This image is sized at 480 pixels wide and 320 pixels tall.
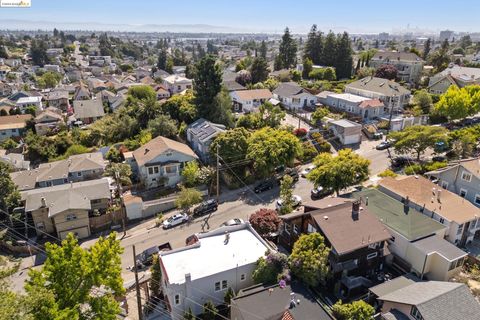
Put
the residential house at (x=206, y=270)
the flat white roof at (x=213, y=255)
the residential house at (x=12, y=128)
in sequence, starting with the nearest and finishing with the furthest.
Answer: the residential house at (x=206, y=270), the flat white roof at (x=213, y=255), the residential house at (x=12, y=128)

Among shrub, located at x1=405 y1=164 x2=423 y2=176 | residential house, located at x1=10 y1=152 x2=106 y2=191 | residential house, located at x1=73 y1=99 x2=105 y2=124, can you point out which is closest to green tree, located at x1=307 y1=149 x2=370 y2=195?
shrub, located at x1=405 y1=164 x2=423 y2=176

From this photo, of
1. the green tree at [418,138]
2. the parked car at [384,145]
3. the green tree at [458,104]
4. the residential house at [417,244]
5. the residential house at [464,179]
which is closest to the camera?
the residential house at [417,244]

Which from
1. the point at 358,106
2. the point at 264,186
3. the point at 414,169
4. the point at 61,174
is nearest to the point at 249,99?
the point at 358,106

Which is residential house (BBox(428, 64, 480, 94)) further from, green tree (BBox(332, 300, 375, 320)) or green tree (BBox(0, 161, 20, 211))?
green tree (BBox(0, 161, 20, 211))

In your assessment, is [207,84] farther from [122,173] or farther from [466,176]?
[466,176]

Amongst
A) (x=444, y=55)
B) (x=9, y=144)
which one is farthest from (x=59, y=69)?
(x=444, y=55)

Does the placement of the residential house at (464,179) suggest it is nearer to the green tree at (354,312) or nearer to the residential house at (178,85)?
the green tree at (354,312)

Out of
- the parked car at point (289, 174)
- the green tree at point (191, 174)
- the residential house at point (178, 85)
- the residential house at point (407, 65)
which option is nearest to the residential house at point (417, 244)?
the parked car at point (289, 174)
